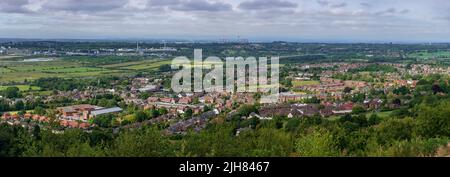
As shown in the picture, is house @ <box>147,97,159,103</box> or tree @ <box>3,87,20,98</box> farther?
tree @ <box>3,87,20,98</box>

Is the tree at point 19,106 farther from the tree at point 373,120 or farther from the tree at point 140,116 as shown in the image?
the tree at point 373,120

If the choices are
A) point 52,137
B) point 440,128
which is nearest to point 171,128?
point 52,137

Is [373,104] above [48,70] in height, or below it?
below

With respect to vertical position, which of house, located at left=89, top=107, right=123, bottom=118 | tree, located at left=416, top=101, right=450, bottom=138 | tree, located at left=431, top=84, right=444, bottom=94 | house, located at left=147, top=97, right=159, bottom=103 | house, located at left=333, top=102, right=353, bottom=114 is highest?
tree, located at left=416, top=101, right=450, bottom=138

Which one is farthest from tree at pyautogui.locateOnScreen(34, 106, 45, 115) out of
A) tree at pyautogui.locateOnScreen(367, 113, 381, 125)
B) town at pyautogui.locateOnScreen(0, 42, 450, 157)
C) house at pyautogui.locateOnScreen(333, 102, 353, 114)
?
tree at pyautogui.locateOnScreen(367, 113, 381, 125)

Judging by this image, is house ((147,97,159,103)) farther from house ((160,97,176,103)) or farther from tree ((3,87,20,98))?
tree ((3,87,20,98))

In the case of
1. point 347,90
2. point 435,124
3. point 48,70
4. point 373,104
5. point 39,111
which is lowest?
point 39,111

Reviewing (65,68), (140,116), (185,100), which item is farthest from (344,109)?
(65,68)

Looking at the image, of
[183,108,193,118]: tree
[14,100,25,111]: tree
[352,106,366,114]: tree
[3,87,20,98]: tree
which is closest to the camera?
[352,106,366,114]: tree

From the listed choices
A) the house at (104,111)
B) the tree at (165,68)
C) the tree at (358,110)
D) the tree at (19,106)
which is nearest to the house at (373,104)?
the tree at (358,110)

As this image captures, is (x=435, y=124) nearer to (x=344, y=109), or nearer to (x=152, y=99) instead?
(x=344, y=109)
